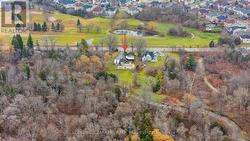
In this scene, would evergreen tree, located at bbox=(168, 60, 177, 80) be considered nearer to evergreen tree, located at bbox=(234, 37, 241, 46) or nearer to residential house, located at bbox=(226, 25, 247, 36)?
evergreen tree, located at bbox=(234, 37, 241, 46)

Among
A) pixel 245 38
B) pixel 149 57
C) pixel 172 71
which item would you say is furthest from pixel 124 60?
pixel 245 38

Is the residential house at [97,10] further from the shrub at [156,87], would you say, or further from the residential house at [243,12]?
the shrub at [156,87]

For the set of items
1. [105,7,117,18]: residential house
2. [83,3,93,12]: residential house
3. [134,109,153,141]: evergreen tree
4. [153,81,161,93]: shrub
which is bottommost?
[134,109,153,141]: evergreen tree

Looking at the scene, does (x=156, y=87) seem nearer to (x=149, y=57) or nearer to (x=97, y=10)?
(x=149, y=57)

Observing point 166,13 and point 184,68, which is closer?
point 184,68

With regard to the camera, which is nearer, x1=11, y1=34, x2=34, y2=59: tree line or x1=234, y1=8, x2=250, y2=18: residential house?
x1=11, y1=34, x2=34, y2=59: tree line

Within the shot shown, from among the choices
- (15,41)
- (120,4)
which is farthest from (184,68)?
(120,4)

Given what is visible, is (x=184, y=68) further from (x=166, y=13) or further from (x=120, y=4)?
(x=120, y=4)

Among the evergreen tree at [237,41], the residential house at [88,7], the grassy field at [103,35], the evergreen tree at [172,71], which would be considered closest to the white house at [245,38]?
the evergreen tree at [237,41]

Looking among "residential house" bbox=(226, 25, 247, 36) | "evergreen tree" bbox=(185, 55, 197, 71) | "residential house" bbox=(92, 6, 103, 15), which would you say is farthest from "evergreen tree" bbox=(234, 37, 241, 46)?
"residential house" bbox=(92, 6, 103, 15)
